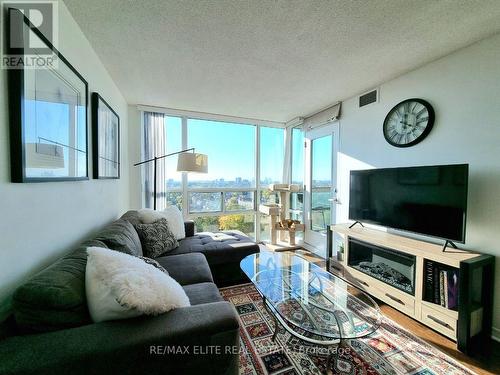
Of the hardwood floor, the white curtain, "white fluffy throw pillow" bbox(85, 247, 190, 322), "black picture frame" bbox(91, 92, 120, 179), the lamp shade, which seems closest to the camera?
"white fluffy throw pillow" bbox(85, 247, 190, 322)

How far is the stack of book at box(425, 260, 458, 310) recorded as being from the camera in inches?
61.6

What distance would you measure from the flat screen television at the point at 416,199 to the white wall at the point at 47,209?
2.73 meters

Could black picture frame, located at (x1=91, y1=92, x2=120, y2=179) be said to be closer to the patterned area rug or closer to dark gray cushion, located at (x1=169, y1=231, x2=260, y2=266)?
dark gray cushion, located at (x1=169, y1=231, x2=260, y2=266)

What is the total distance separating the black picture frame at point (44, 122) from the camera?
3.12ft

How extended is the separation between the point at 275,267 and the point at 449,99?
2.22m

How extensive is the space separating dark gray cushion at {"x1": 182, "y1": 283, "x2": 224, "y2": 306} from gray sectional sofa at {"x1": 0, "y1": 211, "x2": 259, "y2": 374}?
0.39 meters

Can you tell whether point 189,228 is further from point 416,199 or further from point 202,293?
point 416,199

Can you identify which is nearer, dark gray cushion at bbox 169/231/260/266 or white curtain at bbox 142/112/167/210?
dark gray cushion at bbox 169/231/260/266

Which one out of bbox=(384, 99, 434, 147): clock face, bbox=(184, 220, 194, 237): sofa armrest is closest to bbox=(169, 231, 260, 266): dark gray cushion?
bbox=(184, 220, 194, 237): sofa armrest

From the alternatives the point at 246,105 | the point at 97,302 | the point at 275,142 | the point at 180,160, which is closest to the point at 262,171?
the point at 275,142

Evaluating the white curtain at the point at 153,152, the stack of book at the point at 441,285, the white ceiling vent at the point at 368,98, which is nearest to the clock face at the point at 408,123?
the white ceiling vent at the point at 368,98

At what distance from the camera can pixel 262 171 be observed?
13.6 feet

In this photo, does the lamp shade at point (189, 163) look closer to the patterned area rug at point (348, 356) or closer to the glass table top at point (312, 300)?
the glass table top at point (312, 300)

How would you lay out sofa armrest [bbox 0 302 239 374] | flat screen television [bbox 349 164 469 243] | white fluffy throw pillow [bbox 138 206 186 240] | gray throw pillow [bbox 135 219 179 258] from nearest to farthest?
sofa armrest [bbox 0 302 239 374], flat screen television [bbox 349 164 469 243], gray throw pillow [bbox 135 219 179 258], white fluffy throw pillow [bbox 138 206 186 240]
